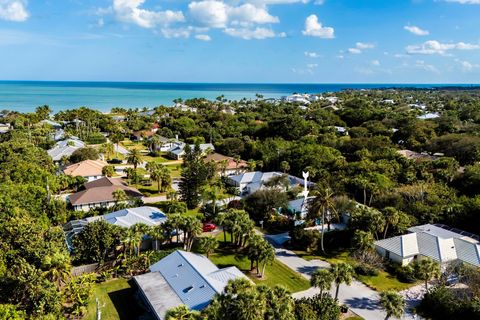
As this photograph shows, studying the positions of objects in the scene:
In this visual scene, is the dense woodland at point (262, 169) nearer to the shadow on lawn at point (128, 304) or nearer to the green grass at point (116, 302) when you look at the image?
the green grass at point (116, 302)

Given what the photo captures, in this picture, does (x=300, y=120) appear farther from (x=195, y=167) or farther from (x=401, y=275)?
(x=401, y=275)

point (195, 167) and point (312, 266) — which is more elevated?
point (195, 167)

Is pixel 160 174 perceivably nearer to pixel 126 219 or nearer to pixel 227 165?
pixel 227 165

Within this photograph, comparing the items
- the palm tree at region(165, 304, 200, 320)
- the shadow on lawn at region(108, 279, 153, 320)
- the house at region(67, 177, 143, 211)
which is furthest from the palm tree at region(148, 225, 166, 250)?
the house at region(67, 177, 143, 211)

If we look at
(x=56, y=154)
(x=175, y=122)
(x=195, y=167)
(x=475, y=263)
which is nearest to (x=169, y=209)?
(x=195, y=167)

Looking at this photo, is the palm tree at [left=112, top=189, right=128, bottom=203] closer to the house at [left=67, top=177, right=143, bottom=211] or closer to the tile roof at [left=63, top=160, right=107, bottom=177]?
the house at [left=67, top=177, right=143, bottom=211]

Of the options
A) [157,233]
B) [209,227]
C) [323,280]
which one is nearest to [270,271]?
[323,280]

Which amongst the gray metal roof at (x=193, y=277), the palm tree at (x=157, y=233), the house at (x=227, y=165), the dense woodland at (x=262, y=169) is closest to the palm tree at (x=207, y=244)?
the gray metal roof at (x=193, y=277)
